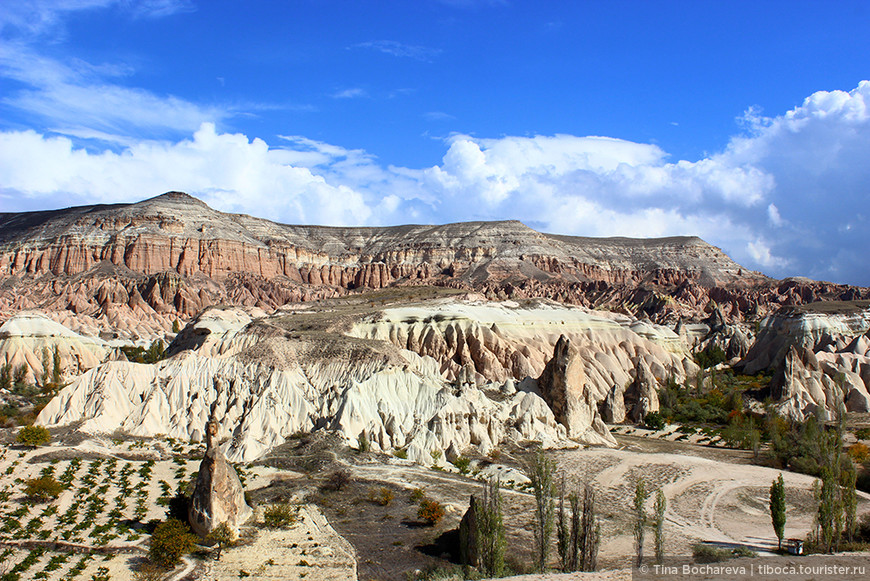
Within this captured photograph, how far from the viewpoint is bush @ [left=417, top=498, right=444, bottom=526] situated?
2522 centimetres

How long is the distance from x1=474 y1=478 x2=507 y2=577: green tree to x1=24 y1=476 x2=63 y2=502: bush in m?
15.5

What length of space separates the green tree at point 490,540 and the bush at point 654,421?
1287 inches

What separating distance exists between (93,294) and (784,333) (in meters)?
104

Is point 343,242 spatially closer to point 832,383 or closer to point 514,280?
point 514,280

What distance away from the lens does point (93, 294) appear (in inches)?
4656

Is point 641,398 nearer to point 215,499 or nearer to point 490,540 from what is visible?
point 490,540

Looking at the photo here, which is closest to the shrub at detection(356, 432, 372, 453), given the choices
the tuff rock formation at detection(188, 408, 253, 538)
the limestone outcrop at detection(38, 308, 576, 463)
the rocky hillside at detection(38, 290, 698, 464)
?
the rocky hillside at detection(38, 290, 698, 464)

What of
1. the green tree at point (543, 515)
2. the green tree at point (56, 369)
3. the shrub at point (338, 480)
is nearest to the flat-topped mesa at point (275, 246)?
the green tree at point (56, 369)

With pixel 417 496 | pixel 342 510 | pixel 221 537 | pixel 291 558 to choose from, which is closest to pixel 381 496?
pixel 417 496

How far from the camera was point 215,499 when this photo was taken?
23.0 meters

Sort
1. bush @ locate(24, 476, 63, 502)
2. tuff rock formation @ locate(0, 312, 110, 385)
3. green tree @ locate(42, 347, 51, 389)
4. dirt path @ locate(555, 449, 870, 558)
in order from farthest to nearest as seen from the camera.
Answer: tuff rock formation @ locate(0, 312, 110, 385) → green tree @ locate(42, 347, 51, 389) → dirt path @ locate(555, 449, 870, 558) → bush @ locate(24, 476, 63, 502)

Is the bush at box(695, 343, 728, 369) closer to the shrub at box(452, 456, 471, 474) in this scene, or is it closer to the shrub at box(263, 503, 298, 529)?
the shrub at box(452, 456, 471, 474)

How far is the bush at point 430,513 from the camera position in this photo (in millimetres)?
25219

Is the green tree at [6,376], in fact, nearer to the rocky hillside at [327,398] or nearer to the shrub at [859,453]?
the rocky hillside at [327,398]
